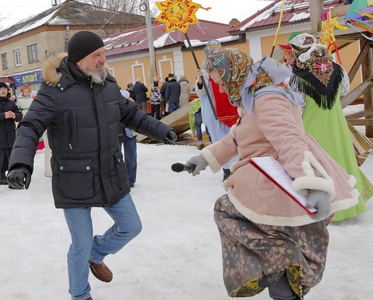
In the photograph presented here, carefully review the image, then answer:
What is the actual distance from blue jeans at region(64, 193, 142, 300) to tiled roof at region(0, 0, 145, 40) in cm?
3104

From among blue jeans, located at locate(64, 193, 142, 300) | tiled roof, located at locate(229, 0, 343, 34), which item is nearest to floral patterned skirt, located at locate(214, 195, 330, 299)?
blue jeans, located at locate(64, 193, 142, 300)

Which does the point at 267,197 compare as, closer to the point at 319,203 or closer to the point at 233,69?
the point at 319,203

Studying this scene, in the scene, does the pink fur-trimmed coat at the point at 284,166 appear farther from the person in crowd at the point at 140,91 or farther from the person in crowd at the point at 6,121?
the person in crowd at the point at 140,91

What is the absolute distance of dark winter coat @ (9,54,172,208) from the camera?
2.82 metres

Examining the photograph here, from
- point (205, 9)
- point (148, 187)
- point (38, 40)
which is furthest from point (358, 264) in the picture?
point (38, 40)

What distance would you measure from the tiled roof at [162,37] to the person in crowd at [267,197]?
18.4m

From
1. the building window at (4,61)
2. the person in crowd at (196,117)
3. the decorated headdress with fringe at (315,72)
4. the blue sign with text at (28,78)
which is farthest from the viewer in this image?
the building window at (4,61)

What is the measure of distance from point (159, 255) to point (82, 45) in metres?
1.95

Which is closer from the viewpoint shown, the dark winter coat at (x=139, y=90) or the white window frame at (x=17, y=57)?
the dark winter coat at (x=139, y=90)

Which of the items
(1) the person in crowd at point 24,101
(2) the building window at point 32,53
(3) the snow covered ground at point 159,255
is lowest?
(3) the snow covered ground at point 159,255

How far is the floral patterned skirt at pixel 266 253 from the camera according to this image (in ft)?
7.61

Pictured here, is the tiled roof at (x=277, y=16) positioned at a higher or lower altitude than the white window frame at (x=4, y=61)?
lower

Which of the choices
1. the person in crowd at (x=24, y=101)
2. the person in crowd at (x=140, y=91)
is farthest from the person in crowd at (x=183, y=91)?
the person in crowd at (x=24, y=101)

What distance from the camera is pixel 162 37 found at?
22.3 meters
